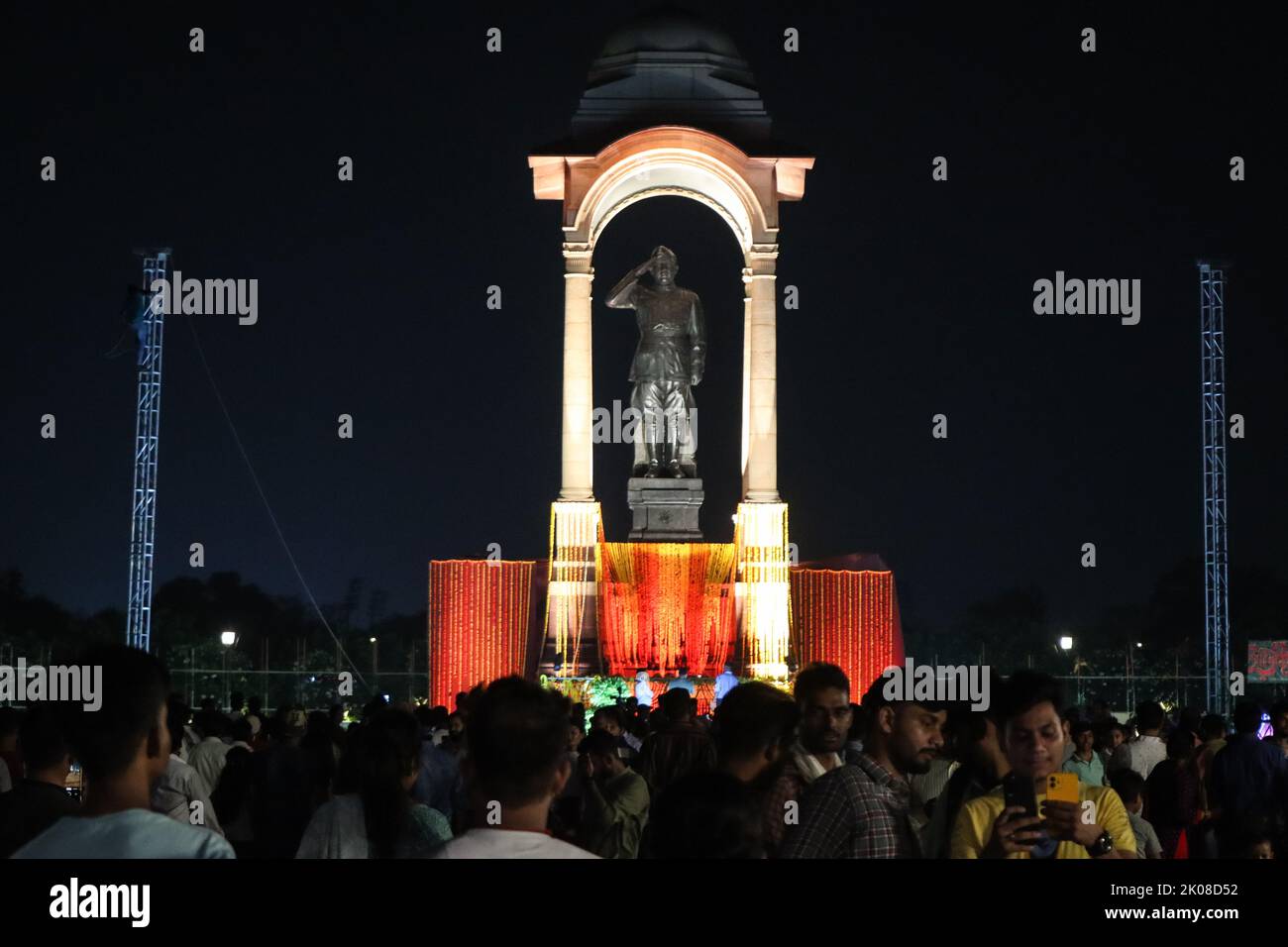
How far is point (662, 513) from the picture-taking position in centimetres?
3466

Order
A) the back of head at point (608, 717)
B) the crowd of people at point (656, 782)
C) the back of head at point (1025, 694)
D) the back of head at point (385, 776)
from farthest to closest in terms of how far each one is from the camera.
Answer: the back of head at point (608, 717) < the back of head at point (385, 776) < the back of head at point (1025, 694) < the crowd of people at point (656, 782)

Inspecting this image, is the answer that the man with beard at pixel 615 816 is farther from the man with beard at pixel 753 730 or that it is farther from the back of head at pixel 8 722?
the back of head at pixel 8 722

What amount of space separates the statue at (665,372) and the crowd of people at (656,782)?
1816cm

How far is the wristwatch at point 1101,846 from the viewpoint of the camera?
7445 mm

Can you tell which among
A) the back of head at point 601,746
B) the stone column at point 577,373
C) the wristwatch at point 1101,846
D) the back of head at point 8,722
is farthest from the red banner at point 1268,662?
the wristwatch at point 1101,846

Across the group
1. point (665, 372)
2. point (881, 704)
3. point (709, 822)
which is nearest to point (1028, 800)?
point (709, 822)

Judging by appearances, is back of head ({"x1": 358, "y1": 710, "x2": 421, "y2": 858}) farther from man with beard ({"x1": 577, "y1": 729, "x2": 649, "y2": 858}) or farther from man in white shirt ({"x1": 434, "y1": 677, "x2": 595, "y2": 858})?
man in white shirt ({"x1": 434, "y1": 677, "x2": 595, "y2": 858})

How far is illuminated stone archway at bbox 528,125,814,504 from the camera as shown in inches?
1340

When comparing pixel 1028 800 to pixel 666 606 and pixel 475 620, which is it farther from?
pixel 475 620

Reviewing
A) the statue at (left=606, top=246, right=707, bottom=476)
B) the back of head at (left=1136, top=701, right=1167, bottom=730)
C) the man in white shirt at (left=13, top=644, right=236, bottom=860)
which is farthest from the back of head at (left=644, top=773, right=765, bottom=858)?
the statue at (left=606, top=246, right=707, bottom=476)
